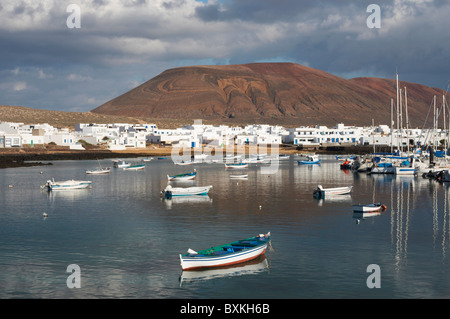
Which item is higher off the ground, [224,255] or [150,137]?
[150,137]

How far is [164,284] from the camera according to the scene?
23.6m

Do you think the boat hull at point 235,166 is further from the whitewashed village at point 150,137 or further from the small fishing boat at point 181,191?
the whitewashed village at point 150,137

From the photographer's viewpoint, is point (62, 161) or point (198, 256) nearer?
point (198, 256)

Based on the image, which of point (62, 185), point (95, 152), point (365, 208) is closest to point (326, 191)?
point (365, 208)

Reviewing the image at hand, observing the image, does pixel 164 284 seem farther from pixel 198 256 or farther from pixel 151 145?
pixel 151 145

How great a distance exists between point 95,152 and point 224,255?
12707cm

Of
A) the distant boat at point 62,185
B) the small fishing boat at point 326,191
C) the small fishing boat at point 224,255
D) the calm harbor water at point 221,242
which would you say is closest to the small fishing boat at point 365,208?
the calm harbor water at point 221,242

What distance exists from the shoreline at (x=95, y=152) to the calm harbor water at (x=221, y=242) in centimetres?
5942

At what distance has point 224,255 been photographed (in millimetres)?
25656

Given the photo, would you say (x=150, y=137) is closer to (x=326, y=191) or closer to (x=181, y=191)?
(x=181, y=191)

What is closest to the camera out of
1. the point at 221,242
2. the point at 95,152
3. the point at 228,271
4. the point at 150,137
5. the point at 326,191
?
the point at 228,271

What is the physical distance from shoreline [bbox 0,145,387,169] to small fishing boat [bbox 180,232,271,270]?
83.3 m

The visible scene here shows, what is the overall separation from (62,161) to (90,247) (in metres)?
96.9

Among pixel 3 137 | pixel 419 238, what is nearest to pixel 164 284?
pixel 419 238
